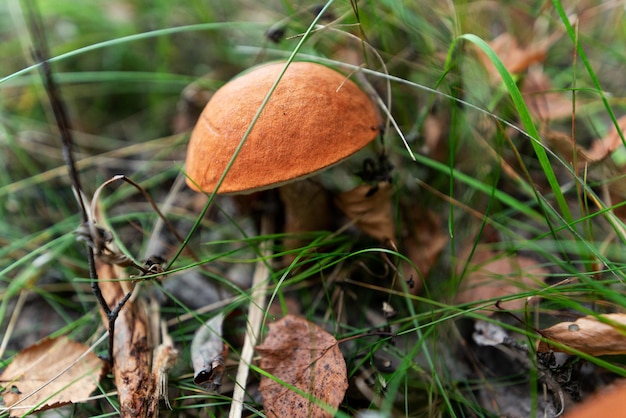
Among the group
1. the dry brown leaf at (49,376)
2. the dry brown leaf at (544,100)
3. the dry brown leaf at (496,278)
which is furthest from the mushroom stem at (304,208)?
the dry brown leaf at (544,100)

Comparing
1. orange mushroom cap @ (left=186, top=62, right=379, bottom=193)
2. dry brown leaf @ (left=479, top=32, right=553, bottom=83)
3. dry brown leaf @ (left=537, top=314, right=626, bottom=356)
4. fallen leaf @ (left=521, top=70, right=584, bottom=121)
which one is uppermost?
orange mushroom cap @ (left=186, top=62, right=379, bottom=193)

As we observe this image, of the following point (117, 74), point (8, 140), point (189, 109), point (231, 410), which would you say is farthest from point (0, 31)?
point (231, 410)

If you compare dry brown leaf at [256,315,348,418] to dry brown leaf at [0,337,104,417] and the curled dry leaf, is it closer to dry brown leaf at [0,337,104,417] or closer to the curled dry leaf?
the curled dry leaf

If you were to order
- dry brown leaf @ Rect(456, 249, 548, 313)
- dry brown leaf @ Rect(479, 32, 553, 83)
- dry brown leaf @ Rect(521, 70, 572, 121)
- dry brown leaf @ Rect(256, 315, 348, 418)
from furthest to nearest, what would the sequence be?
dry brown leaf @ Rect(479, 32, 553, 83) < dry brown leaf @ Rect(521, 70, 572, 121) < dry brown leaf @ Rect(456, 249, 548, 313) < dry brown leaf @ Rect(256, 315, 348, 418)

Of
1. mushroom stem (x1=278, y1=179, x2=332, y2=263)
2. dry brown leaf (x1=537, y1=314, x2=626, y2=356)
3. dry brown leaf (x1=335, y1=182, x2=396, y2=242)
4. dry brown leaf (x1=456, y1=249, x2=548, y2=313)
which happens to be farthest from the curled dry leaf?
dry brown leaf (x1=537, y1=314, x2=626, y2=356)

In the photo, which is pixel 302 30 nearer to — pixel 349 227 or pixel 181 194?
pixel 349 227
